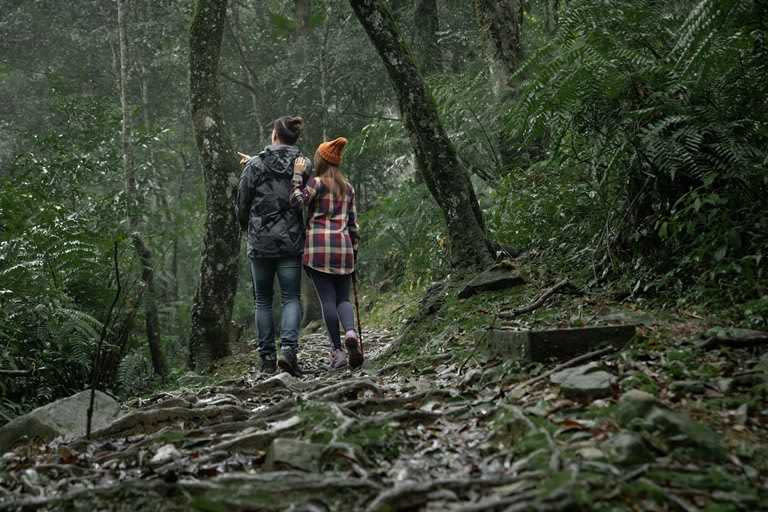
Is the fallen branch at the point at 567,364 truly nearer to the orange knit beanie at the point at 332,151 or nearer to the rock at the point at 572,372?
the rock at the point at 572,372

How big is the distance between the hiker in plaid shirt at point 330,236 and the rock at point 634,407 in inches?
158

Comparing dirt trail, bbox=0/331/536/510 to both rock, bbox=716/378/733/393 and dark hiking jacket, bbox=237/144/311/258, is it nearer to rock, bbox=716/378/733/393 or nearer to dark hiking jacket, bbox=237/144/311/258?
rock, bbox=716/378/733/393

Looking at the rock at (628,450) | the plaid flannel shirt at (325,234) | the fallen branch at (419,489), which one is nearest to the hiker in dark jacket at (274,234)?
the plaid flannel shirt at (325,234)

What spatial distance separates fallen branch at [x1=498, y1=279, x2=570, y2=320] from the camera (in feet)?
18.3

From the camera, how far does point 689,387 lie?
11.0ft

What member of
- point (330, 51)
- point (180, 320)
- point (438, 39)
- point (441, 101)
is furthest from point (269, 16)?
point (441, 101)

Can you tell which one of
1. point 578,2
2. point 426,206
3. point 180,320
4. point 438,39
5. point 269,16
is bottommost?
point 180,320

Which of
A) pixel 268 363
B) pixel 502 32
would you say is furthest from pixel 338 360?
pixel 502 32

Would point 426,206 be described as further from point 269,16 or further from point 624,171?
point 269,16

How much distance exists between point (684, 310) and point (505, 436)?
1.99 meters

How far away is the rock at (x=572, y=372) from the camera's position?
3.66 m

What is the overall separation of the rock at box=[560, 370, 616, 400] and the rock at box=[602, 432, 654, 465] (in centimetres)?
71

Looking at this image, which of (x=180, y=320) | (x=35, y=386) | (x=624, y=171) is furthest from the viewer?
(x=180, y=320)

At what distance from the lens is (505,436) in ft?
10.6
